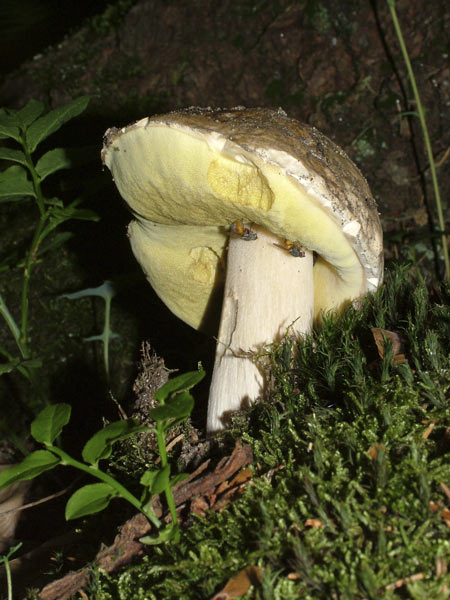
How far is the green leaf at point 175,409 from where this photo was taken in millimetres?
1121

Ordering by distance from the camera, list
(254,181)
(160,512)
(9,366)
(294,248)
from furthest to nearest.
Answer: (9,366) < (294,248) < (254,181) < (160,512)

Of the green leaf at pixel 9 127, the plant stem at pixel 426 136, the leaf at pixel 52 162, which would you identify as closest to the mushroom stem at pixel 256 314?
the leaf at pixel 52 162

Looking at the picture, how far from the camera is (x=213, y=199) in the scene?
1.62 metres

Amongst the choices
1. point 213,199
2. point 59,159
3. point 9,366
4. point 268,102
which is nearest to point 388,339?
point 213,199

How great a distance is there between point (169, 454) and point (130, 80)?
8.50ft

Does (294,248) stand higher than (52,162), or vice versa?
(52,162)

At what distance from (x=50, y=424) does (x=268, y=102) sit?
8.18 feet

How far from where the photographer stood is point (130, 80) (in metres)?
3.35

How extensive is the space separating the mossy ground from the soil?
1.34 m

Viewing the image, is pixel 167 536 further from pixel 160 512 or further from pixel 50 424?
pixel 50 424

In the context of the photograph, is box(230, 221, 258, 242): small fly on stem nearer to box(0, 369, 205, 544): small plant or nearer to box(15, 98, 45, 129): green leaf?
box(0, 369, 205, 544): small plant

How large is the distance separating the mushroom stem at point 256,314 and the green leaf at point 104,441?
2.30 feet

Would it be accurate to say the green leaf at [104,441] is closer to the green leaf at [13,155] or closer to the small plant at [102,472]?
the small plant at [102,472]

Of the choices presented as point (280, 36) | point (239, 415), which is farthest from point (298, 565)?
point (280, 36)
